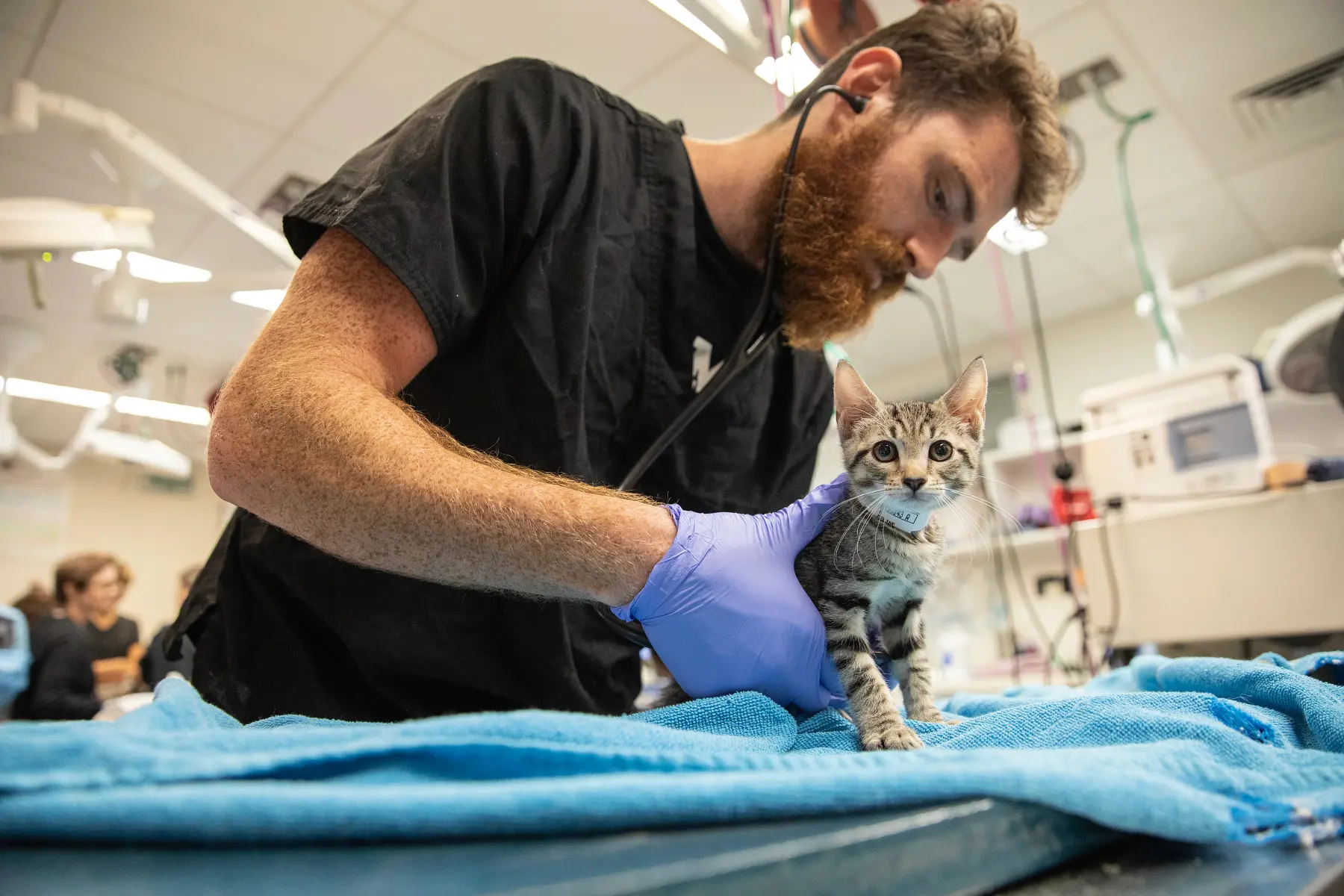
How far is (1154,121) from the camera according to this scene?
3211 mm

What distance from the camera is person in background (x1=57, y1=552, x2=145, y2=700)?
446 centimetres

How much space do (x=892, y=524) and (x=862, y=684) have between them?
0.20m

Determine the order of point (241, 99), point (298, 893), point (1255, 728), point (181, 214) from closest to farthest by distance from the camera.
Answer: point (298, 893), point (1255, 728), point (241, 99), point (181, 214)

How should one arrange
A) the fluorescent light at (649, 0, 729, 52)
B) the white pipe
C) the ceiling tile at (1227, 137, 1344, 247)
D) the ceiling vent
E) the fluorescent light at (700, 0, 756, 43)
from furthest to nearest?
1. the ceiling tile at (1227, 137, 1344, 247)
2. the ceiling vent
3. the white pipe
4. the fluorescent light at (649, 0, 729, 52)
5. the fluorescent light at (700, 0, 756, 43)

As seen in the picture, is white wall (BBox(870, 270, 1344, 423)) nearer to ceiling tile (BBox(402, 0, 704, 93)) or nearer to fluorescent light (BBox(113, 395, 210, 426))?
ceiling tile (BBox(402, 0, 704, 93))

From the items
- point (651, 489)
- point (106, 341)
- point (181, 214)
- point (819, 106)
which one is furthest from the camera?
point (106, 341)

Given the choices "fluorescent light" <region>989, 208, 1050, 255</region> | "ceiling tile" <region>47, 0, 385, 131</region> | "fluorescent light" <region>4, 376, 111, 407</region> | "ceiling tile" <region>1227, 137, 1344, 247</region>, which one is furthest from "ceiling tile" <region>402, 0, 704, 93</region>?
"fluorescent light" <region>4, 376, 111, 407</region>

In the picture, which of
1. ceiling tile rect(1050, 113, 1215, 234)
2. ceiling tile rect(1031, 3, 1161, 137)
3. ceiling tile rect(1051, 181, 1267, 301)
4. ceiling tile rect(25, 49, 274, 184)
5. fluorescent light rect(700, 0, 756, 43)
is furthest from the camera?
ceiling tile rect(1051, 181, 1267, 301)

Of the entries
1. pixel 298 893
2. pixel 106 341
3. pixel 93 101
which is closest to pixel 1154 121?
pixel 298 893

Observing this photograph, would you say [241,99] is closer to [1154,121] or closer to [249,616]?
[249,616]

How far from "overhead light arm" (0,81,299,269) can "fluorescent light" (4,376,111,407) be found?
13.3 feet

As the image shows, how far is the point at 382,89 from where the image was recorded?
296 cm

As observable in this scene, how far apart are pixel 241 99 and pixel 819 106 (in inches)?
107

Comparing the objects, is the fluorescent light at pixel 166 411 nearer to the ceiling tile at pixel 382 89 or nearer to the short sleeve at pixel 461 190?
the ceiling tile at pixel 382 89
